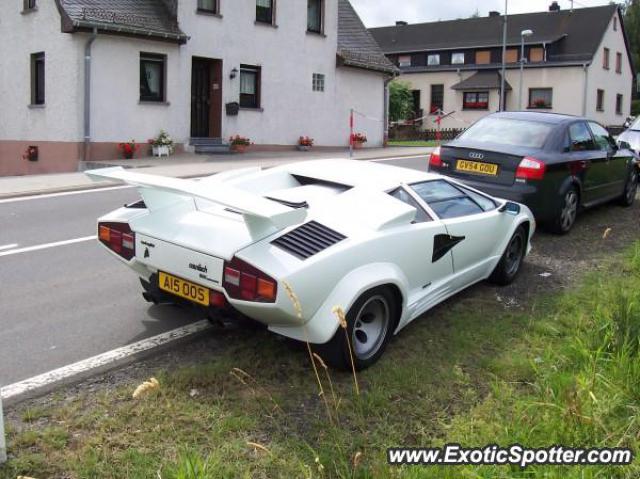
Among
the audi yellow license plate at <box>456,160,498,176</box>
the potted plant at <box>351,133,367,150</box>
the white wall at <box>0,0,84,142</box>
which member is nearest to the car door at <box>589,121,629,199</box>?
the audi yellow license plate at <box>456,160,498,176</box>

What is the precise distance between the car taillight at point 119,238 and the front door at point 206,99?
17.2m

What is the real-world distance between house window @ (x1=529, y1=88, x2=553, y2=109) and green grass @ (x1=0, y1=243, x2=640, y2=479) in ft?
140

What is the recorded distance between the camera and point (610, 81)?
1859 inches

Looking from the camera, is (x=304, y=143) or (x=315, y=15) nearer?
(x=304, y=143)

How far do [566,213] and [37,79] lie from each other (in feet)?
54.4

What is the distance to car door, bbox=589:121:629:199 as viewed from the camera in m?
9.63

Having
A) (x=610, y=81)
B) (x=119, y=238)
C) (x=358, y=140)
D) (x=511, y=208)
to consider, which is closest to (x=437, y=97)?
(x=610, y=81)

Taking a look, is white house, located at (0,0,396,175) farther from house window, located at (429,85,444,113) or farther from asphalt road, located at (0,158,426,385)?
house window, located at (429,85,444,113)

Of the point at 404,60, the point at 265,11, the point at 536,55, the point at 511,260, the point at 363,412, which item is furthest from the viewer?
the point at 404,60

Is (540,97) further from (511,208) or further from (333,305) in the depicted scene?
(333,305)

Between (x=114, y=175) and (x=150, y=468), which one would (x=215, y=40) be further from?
(x=150, y=468)

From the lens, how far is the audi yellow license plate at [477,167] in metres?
8.11

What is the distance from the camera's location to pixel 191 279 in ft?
13.5

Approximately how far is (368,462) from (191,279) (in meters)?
1.56
